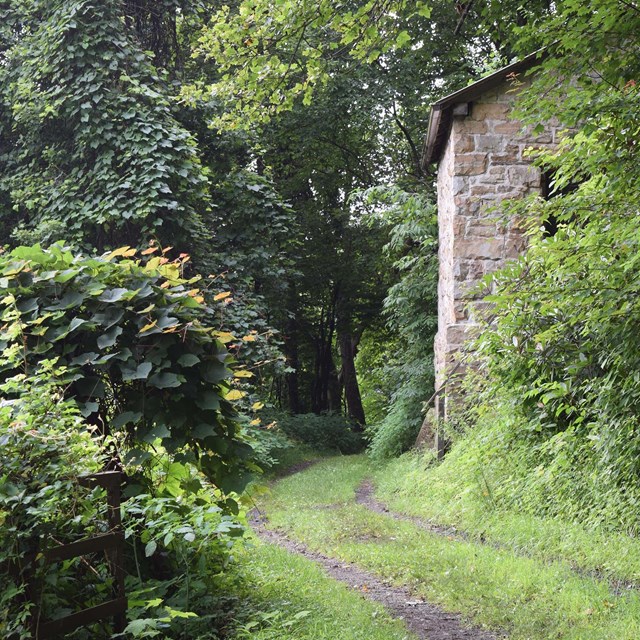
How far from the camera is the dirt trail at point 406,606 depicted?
15.0 feet

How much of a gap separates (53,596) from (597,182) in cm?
535

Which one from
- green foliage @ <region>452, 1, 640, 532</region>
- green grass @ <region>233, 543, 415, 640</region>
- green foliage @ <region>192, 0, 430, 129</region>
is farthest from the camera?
green foliage @ <region>192, 0, 430, 129</region>

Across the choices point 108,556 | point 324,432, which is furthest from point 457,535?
point 324,432

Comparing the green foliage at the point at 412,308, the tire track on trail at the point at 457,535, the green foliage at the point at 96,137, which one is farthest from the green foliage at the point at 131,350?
the green foliage at the point at 412,308

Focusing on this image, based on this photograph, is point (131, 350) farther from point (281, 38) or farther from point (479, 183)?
point (479, 183)

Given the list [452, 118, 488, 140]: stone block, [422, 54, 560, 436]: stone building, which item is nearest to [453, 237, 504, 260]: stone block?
[422, 54, 560, 436]: stone building

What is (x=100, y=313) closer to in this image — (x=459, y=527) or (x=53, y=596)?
(x=53, y=596)

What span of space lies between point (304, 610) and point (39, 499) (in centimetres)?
197

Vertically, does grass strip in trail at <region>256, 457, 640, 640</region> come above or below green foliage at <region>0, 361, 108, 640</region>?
below

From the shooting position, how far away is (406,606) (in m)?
5.20

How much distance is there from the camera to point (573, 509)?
640 centimetres

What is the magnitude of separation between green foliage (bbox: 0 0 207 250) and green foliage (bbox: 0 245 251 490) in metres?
8.27

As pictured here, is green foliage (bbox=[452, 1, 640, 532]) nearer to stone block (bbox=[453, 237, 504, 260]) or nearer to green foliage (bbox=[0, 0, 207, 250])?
stone block (bbox=[453, 237, 504, 260])

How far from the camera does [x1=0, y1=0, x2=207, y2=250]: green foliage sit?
12820 millimetres
